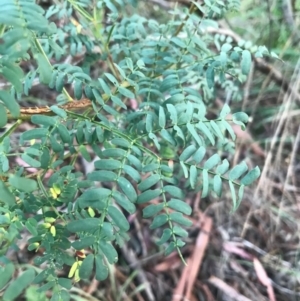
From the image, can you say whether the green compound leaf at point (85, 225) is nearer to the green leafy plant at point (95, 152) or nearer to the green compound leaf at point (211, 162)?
the green leafy plant at point (95, 152)

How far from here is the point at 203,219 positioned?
4.63 feet

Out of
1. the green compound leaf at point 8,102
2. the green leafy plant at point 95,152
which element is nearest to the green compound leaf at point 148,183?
the green leafy plant at point 95,152

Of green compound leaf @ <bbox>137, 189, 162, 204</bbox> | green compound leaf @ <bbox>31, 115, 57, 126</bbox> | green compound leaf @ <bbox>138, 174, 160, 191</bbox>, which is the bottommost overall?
green compound leaf @ <bbox>137, 189, 162, 204</bbox>

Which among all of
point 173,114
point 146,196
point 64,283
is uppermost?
point 173,114

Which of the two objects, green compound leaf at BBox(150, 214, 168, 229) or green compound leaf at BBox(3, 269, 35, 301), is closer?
green compound leaf at BBox(3, 269, 35, 301)

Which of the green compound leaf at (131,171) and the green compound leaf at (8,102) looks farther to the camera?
the green compound leaf at (131,171)

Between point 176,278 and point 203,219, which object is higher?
point 203,219

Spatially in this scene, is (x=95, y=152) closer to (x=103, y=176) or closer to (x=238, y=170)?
(x=103, y=176)

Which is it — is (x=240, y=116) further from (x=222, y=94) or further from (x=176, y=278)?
(x=222, y=94)

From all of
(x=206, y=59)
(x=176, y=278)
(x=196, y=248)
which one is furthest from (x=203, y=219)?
(x=206, y=59)

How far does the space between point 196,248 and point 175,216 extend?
2.29 ft

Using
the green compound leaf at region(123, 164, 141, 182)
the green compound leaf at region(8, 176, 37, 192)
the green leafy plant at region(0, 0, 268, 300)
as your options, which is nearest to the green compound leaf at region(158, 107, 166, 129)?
the green leafy plant at region(0, 0, 268, 300)

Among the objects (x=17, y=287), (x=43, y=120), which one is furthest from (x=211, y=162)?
(x=17, y=287)

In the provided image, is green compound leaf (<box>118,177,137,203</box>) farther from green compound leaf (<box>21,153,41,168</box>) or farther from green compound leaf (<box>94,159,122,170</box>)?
green compound leaf (<box>21,153,41,168</box>)
